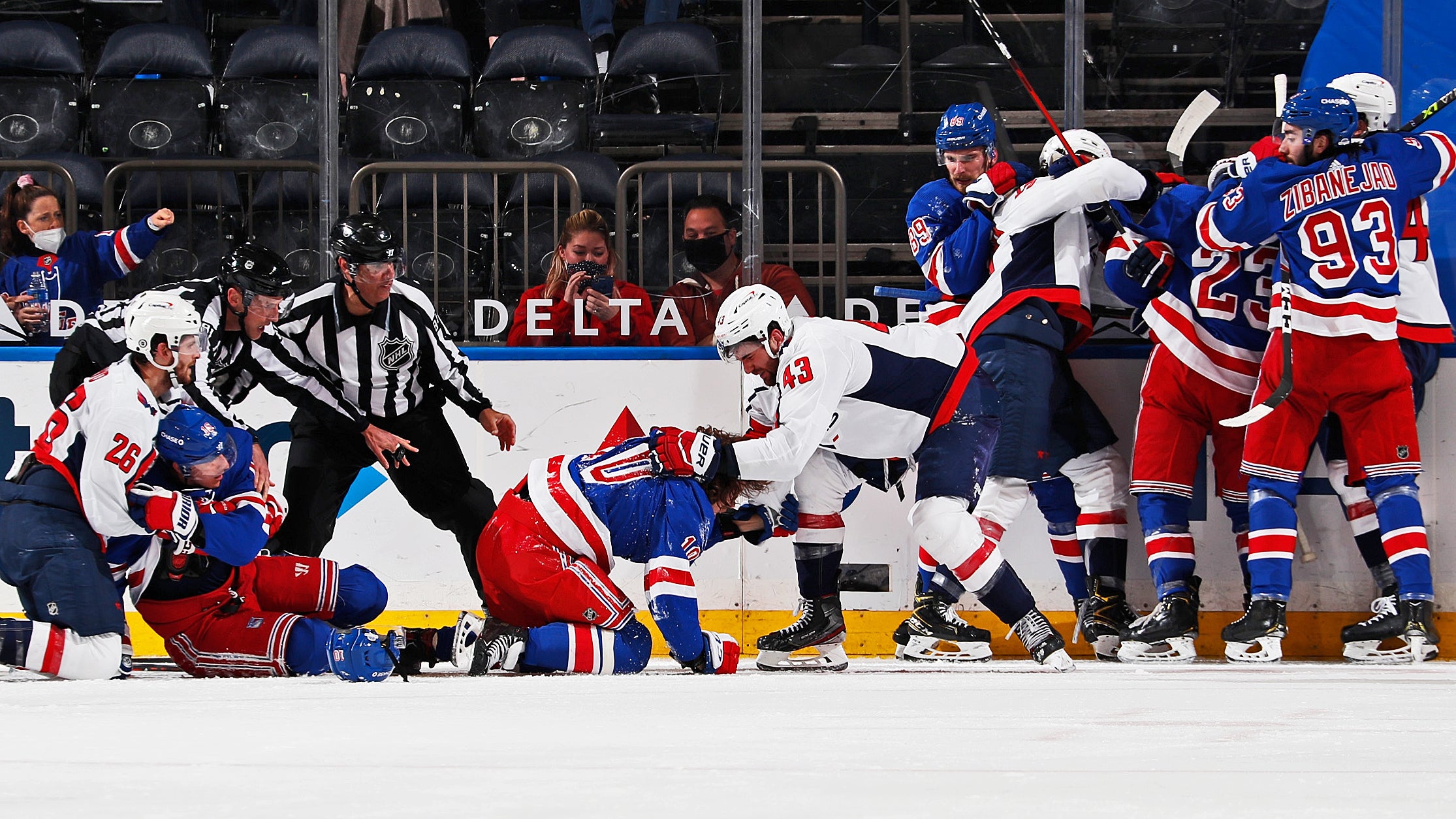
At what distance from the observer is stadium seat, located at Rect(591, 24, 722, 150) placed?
5215 mm

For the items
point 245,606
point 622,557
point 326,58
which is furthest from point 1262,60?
point 245,606

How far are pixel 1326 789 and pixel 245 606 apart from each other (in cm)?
295

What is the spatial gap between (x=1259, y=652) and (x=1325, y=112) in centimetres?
162

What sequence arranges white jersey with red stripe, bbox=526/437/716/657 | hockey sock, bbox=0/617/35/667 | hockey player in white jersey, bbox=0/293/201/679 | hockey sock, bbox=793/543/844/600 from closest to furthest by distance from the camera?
hockey sock, bbox=0/617/35/667
hockey player in white jersey, bbox=0/293/201/679
white jersey with red stripe, bbox=526/437/716/657
hockey sock, bbox=793/543/844/600

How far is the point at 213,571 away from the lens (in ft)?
13.1

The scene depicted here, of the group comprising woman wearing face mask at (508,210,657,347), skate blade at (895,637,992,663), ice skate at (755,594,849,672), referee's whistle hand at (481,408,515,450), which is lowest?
skate blade at (895,637,992,663)

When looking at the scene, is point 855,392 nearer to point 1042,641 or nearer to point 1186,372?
point 1042,641

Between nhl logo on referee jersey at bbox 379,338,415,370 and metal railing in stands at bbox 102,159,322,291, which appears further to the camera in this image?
metal railing in stands at bbox 102,159,322,291

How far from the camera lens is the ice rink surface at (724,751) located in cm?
171

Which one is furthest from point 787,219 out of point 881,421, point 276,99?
point 276,99

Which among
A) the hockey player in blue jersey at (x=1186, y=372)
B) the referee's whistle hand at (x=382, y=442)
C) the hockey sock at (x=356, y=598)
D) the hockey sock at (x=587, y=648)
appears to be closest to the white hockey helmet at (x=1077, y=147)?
the hockey player in blue jersey at (x=1186, y=372)

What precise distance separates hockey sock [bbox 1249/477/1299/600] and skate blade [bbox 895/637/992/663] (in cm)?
82

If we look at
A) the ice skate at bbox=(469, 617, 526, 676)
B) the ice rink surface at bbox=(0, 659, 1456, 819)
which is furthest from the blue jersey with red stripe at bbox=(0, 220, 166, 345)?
the ice skate at bbox=(469, 617, 526, 676)

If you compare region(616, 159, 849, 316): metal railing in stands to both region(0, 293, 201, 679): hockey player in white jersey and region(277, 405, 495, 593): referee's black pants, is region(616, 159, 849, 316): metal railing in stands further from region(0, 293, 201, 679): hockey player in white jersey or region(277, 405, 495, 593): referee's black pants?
region(0, 293, 201, 679): hockey player in white jersey
